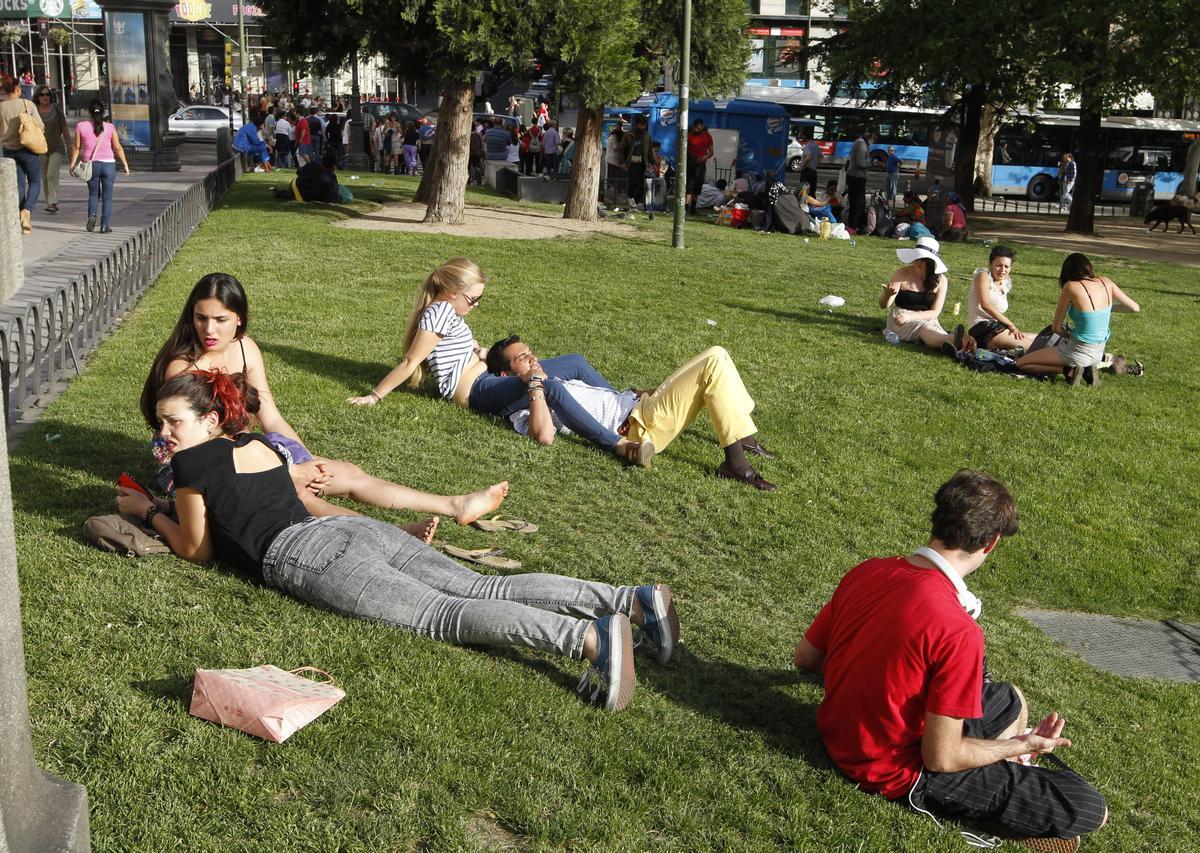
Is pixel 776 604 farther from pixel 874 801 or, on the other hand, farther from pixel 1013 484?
pixel 1013 484

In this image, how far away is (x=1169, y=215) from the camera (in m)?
29.5

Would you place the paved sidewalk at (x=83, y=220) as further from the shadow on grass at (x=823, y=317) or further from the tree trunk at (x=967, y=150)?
the tree trunk at (x=967, y=150)

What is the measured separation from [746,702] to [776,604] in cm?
133

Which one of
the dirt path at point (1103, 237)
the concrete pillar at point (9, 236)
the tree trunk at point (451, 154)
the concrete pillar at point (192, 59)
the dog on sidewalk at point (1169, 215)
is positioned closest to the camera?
the concrete pillar at point (9, 236)

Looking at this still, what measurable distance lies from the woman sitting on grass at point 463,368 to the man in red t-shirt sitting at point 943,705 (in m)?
3.77

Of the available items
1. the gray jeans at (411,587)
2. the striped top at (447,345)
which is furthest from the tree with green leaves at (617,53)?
the gray jeans at (411,587)

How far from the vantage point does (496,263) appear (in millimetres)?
15266

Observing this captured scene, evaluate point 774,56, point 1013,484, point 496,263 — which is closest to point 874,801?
point 1013,484

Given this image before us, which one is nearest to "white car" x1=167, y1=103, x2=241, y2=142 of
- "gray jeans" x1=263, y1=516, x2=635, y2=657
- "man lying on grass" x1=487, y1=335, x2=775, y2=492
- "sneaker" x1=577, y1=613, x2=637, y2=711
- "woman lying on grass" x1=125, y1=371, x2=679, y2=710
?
"man lying on grass" x1=487, y1=335, x2=775, y2=492

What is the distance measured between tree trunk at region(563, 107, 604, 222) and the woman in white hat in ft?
32.5

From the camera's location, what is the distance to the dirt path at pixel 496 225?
61.2 feet

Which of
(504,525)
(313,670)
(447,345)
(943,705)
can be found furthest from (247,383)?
(943,705)

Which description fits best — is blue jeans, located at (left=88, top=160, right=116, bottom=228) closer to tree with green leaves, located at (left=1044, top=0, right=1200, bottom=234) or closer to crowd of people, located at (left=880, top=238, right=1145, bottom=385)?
crowd of people, located at (left=880, top=238, right=1145, bottom=385)

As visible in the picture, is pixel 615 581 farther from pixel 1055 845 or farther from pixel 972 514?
pixel 1055 845
